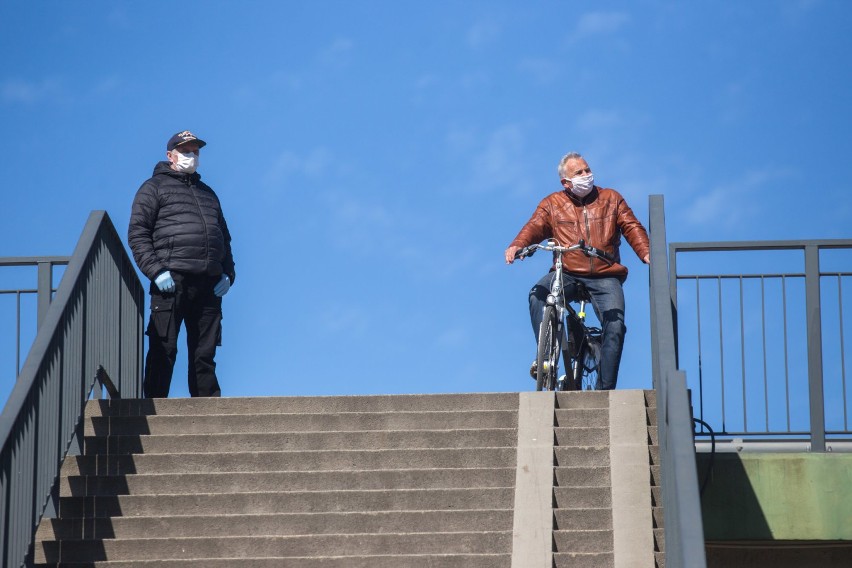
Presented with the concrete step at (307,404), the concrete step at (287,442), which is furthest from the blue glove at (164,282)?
the concrete step at (287,442)

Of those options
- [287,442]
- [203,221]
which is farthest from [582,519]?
[203,221]

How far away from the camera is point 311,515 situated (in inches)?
358

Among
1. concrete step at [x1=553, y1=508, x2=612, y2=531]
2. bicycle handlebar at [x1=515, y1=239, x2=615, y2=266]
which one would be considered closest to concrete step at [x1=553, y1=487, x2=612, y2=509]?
concrete step at [x1=553, y1=508, x2=612, y2=531]

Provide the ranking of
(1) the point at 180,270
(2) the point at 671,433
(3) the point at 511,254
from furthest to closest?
1. (3) the point at 511,254
2. (1) the point at 180,270
3. (2) the point at 671,433

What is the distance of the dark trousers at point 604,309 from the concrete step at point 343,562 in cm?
287

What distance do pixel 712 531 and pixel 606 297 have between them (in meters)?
1.91

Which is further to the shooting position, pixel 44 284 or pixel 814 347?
pixel 814 347

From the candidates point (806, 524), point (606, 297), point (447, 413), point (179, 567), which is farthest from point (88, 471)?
point (806, 524)

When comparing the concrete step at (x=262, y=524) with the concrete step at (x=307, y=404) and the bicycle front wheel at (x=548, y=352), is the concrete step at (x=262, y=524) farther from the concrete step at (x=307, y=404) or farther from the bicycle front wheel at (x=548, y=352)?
the bicycle front wheel at (x=548, y=352)

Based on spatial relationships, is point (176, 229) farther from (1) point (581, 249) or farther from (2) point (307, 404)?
(1) point (581, 249)

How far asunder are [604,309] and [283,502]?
319 cm

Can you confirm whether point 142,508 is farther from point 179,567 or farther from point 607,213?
point 607,213

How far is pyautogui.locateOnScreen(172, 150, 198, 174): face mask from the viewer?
1183 cm

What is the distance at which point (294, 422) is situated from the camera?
10.1 meters
